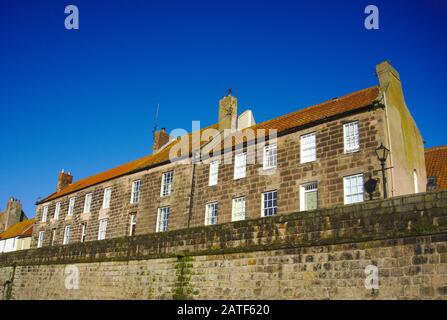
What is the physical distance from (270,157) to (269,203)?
2.48m

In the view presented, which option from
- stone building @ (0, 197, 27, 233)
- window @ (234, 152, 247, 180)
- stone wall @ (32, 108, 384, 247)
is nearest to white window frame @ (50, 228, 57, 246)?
stone wall @ (32, 108, 384, 247)

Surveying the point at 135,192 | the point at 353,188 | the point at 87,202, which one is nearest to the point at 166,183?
the point at 135,192

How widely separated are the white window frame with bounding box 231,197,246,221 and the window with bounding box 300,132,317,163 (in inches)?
164

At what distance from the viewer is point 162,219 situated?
27047 mm

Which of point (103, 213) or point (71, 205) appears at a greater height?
point (71, 205)

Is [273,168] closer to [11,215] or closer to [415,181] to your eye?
[415,181]

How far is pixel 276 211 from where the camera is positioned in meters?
21.1

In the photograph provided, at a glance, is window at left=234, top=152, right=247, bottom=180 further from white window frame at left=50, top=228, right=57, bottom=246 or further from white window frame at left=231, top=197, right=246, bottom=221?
white window frame at left=50, top=228, right=57, bottom=246

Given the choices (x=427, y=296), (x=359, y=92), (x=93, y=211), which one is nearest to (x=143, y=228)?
(x=93, y=211)

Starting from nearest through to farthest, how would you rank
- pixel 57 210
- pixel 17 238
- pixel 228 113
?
1. pixel 228 113
2. pixel 57 210
3. pixel 17 238

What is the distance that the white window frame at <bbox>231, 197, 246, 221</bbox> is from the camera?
2272 cm

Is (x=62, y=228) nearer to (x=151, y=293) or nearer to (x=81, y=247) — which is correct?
(x=81, y=247)

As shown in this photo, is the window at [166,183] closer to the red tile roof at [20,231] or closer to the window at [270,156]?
the window at [270,156]

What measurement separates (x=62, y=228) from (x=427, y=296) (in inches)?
1306
